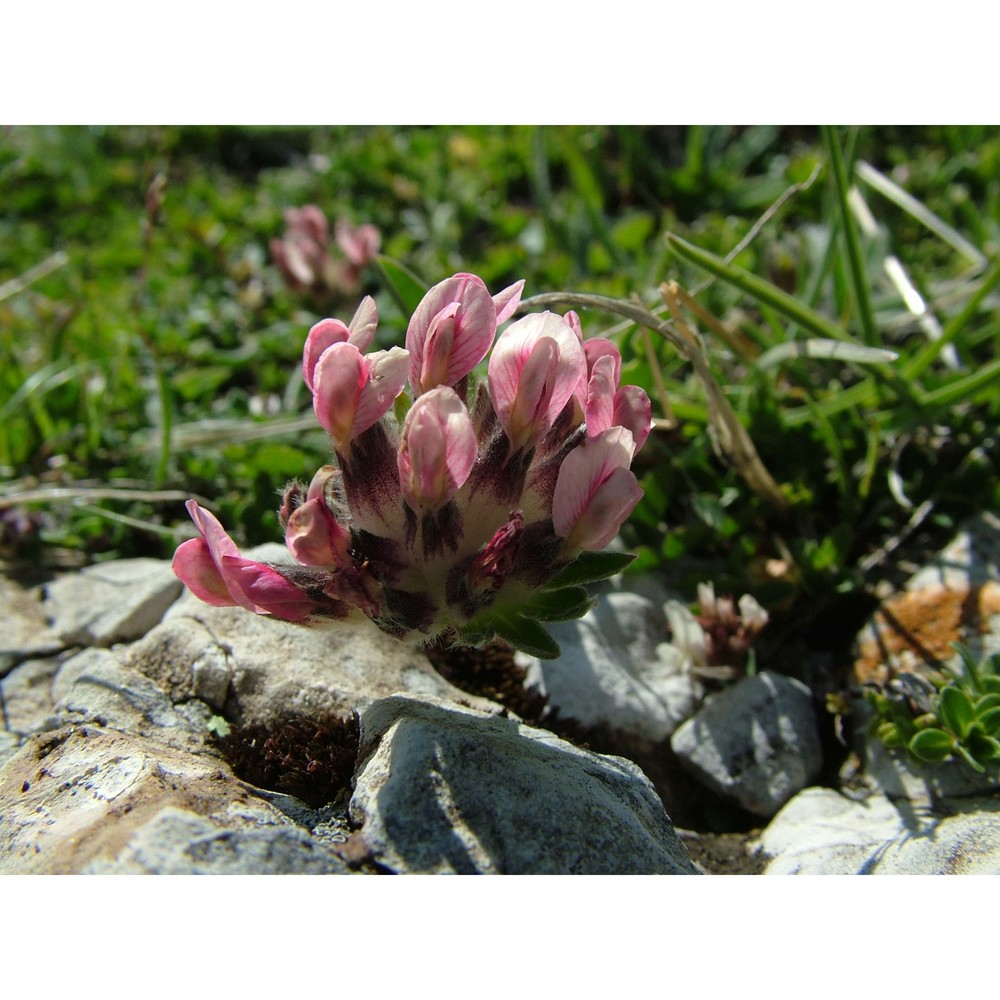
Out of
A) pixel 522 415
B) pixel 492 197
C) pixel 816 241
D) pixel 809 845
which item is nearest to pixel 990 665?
pixel 809 845

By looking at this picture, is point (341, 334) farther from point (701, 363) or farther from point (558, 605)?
point (701, 363)

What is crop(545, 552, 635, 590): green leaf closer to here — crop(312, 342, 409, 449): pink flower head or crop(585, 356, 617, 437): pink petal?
crop(585, 356, 617, 437): pink petal

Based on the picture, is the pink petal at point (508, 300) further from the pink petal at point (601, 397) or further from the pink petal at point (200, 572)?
the pink petal at point (200, 572)

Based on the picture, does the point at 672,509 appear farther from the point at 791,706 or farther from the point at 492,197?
the point at 492,197

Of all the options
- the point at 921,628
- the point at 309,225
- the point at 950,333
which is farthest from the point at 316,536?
the point at 309,225

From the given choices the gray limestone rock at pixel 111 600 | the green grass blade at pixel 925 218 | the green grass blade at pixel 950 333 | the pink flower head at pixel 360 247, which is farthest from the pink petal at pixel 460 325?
the green grass blade at pixel 925 218

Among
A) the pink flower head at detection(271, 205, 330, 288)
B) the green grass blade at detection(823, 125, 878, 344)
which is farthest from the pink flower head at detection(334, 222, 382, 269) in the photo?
the green grass blade at detection(823, 125, 878, 344)
